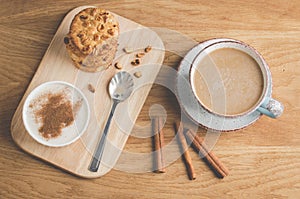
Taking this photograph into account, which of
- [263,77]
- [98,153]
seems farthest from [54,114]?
[263,77]

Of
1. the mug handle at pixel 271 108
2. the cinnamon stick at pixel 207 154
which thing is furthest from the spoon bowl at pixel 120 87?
the mug handle at pixel 271 108

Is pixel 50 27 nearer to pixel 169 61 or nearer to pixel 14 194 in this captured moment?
pixel 169 61

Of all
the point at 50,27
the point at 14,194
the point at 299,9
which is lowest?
the point at 14,194

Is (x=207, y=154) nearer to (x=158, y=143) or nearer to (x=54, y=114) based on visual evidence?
(x=158, y=143)

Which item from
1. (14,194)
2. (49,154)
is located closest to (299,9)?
(49,154)

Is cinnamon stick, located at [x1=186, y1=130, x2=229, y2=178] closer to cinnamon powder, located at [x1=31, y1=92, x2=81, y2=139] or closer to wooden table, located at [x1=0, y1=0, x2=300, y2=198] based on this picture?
wooden table, located at [x1=0, y1=0, x2=300, y2=198]

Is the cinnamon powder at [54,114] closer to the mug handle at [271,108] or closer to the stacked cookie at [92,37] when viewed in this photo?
the stacked cookie at [92,37]
